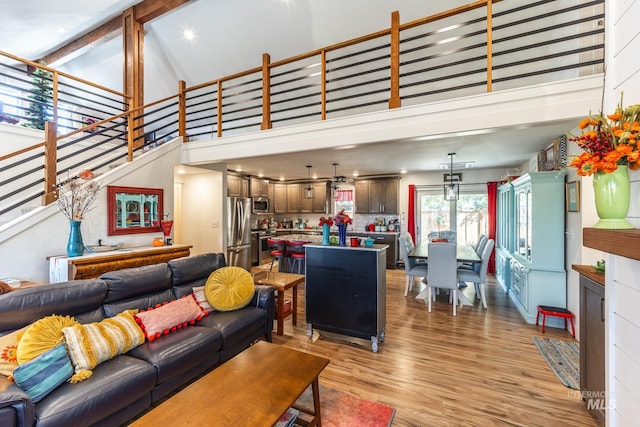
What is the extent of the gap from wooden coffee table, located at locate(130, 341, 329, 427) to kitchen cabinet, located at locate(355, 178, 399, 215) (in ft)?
19.0

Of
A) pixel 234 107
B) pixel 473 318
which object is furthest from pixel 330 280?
pixel 234 107

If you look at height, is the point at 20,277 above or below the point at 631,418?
above

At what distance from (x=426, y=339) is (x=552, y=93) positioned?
9.30 feet

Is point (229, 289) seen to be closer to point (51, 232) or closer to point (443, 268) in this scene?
point (51, 232)

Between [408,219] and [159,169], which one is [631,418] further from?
[408,219]

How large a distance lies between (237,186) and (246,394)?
18.7 ft

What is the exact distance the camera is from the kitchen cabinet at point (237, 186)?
6.44 metres

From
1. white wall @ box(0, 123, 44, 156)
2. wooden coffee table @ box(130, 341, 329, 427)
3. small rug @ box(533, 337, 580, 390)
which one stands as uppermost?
white wall @ box(0, 123, 44, 156)

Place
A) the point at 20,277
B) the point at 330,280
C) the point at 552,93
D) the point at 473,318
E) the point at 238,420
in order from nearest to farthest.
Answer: the point at 238,420 < the point at 552,93 < the point at 20,277 < the point at 330,280 < the point at 473,318

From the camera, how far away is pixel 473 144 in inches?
153

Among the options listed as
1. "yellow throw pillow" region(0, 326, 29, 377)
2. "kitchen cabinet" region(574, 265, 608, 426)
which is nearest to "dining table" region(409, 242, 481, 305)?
"kitchen cabinet" region(574, 265, 608, 426)

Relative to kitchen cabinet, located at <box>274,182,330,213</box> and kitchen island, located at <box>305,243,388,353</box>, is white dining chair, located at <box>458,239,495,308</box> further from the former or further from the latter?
kitchen cabinet, located at <box>274,182,330,213</box>

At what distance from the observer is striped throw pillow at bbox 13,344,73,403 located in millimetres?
1501

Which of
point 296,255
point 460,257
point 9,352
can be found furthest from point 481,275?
point 9,352
